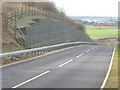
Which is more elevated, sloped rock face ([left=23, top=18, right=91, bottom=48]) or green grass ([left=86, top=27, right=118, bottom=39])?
sloped rock face ([left=23, top=18, right=91, bottom=48])

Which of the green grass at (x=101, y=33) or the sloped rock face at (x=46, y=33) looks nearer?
the sloped rock face at (x=46, y=33)

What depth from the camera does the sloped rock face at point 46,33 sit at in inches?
1578

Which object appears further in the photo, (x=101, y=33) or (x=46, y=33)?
(x=101, y=33)

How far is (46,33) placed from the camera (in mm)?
48844

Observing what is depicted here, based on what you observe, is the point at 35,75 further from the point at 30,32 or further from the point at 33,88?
the point at 30,32

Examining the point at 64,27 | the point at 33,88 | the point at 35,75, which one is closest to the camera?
the point at 33,88

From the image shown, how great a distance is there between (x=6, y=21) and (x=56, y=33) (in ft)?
52.7

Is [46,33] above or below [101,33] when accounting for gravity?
above

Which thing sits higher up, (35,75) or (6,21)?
(6,21)

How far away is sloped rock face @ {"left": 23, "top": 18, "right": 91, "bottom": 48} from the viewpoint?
40.1 metres

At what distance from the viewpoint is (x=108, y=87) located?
13758 millimetres

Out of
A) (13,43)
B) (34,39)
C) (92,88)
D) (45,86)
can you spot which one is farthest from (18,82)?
(34,39)

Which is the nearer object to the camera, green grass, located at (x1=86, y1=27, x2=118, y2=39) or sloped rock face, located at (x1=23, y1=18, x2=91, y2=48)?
sloped rock face, located at (x1=23, y1=18, x2=91, y2=48)

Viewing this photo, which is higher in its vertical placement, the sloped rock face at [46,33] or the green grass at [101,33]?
the sloped rock face at [46,33]
